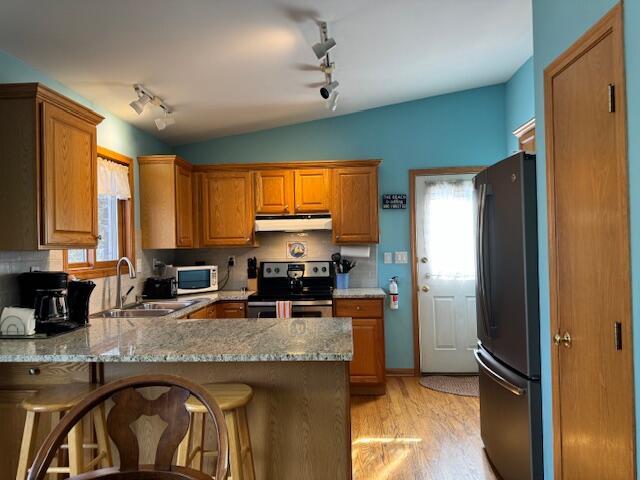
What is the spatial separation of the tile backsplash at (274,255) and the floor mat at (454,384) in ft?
3.54

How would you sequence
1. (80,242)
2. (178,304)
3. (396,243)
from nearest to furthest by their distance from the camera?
(80,242) → (178,304) → (396,243)

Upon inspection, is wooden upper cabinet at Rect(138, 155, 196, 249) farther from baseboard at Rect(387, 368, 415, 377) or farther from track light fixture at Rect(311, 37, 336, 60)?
baseboard at Rect(387, 368, 415, 377)

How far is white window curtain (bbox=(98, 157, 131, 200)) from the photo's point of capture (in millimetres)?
3420

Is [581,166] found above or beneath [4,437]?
above

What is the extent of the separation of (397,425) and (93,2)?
3227mm

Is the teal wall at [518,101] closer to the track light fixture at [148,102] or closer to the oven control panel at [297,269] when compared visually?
the oven control panel at [297,269]

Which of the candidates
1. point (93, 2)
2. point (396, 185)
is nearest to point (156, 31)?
point (93, 2)

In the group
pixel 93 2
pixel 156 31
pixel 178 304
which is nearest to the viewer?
pixel 93 2

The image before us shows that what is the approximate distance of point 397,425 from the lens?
3365mm

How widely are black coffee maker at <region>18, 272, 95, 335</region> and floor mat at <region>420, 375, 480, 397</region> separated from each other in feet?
10.1

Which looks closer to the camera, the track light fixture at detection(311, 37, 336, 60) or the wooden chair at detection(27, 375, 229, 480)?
the wooden chair at detection(27, 375, 229, 480)

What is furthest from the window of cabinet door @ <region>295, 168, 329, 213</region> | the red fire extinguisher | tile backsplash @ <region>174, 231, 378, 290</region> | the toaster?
the red fire extinguisher

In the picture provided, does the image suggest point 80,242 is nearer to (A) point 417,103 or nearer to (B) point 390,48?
(B) point 390,48

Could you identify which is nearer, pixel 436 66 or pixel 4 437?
pixel 4 437
